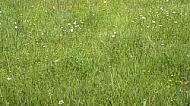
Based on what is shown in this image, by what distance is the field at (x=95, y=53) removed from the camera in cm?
453

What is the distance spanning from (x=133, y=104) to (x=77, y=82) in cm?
94

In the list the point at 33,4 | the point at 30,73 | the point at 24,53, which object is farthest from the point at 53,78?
the point at 33,4

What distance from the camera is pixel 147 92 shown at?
4.52m

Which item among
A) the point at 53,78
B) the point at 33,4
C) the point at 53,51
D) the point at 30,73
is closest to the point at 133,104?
the point at 53,78

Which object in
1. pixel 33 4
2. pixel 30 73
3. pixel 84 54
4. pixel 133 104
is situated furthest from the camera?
pixel 33 4

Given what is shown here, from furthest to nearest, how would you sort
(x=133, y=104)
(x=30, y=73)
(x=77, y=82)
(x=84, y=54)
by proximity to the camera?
(x=84, y=54) < (x=30, y=73) < (x=77, y=82) < (x=133, y=104)

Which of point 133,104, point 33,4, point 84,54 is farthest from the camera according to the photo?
point 33,4

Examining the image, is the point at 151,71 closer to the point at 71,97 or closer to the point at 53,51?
the point at 71,97

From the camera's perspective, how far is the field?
453 centimetres

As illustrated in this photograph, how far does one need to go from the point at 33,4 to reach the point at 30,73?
12.9 feet

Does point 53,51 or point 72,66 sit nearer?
point 72,66

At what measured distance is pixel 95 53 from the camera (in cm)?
585

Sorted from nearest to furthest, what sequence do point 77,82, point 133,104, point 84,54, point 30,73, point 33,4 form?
point 133,104
point 77,82
point 30,73
point 84,54
point 33,4

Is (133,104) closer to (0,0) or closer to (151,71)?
(151,71)
